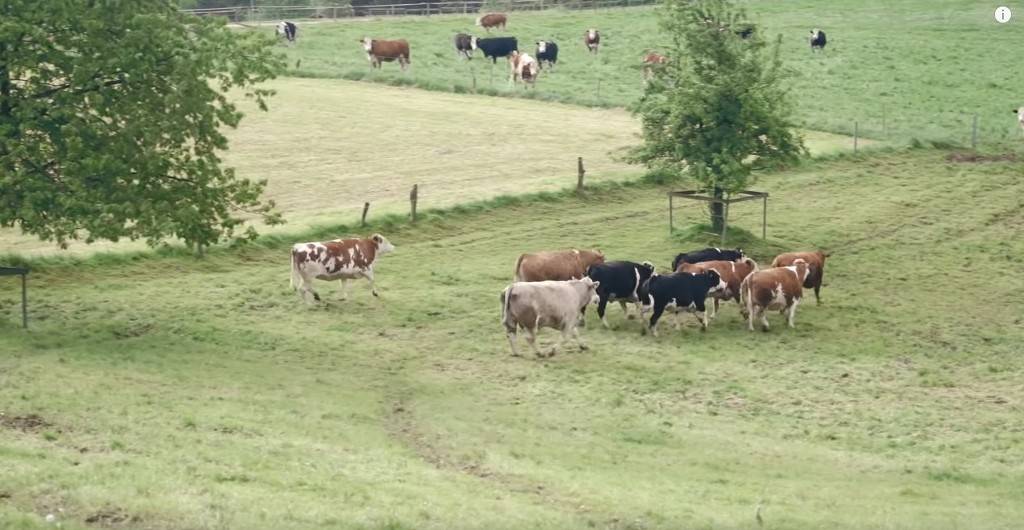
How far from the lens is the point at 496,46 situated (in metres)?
66.6

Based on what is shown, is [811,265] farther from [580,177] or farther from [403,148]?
[403,148]

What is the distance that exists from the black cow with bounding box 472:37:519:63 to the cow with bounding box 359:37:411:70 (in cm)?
391

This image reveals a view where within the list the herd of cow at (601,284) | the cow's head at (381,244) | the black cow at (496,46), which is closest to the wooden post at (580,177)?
the cow's head at (381,244)

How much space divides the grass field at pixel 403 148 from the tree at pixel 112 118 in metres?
6.13

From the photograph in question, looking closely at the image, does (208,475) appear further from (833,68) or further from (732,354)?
(833,68)

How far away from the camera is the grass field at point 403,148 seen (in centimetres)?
4000

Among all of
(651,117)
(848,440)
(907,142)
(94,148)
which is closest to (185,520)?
(848,440)

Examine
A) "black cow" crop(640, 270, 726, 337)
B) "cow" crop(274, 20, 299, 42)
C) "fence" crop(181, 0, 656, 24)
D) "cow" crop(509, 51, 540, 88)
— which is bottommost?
"black cow" crop(640, 270, 726, 337)

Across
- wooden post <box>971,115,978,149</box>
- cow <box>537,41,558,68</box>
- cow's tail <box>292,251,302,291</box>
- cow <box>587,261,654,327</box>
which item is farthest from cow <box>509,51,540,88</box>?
cow <box>587,261,654,327</box>

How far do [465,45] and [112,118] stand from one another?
41.2m

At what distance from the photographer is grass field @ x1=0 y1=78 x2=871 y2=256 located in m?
40.0

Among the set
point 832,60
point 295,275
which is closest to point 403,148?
point 295,275

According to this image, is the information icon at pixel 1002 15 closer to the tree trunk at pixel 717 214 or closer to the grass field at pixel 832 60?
the grass field at pixel 832 60

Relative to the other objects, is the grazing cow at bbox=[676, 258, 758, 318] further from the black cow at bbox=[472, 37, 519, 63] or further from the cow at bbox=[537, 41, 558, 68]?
the black cow at bbox=[472, 37, 519, 63]
